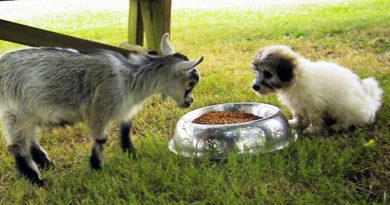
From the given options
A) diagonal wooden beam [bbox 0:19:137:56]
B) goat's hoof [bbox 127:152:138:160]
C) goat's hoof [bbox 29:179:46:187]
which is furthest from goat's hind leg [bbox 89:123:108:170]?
diagonal wooden beam [bbox 0:19:137:56]

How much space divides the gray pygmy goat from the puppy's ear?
0.89 metres

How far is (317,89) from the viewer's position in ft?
15.9

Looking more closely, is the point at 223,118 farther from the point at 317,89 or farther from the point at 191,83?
the point at 317,89

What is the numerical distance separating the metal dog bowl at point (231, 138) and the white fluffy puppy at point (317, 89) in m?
0.39

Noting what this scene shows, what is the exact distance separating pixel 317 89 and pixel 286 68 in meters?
0.31

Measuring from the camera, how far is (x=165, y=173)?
3.98 meters

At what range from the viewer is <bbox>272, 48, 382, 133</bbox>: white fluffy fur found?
4758 mm

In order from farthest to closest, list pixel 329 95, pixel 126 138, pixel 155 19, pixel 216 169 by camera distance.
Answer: pixel 155 19, pixel 329 95, pixel 126 138, pixel 216 169

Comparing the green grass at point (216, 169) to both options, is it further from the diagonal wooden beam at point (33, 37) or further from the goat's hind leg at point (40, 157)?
the diagonal wooden beam at point (33, 37)

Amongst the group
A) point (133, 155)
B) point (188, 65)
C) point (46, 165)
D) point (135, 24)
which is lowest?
point (46, 165)

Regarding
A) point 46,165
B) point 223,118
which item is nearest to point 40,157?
point 46,165

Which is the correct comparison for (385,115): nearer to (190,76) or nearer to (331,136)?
(331,136)

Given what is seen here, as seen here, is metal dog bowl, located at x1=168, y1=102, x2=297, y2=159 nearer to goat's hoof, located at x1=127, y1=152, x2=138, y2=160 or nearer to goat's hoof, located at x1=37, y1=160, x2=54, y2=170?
goat's hoof, located at x1=127, y1=152, x2=138, y2=160

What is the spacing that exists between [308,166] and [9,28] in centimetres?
308
